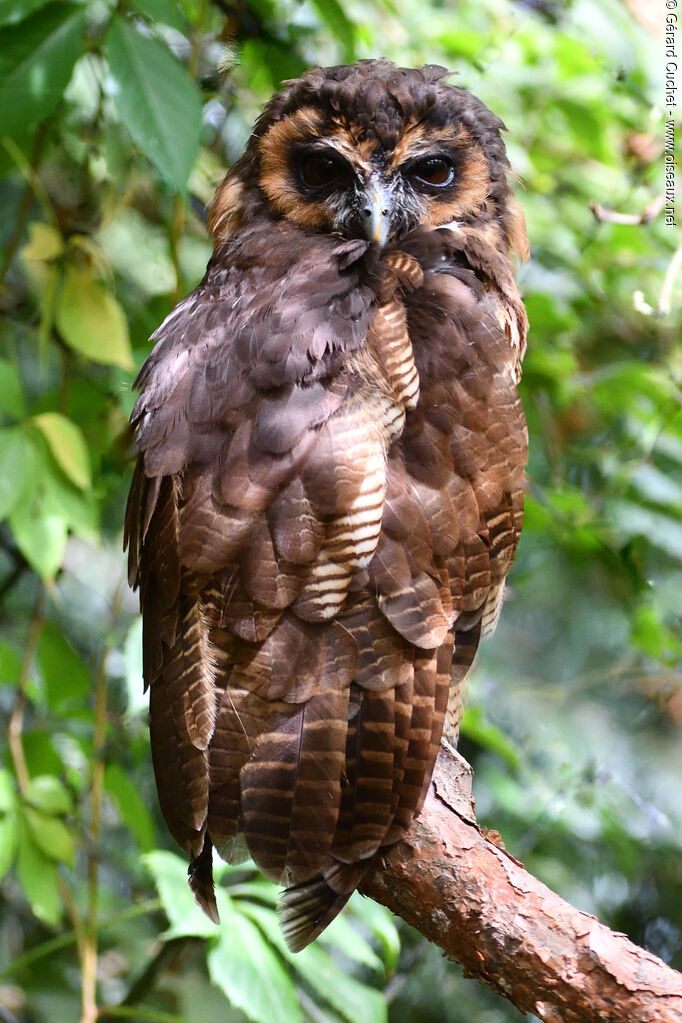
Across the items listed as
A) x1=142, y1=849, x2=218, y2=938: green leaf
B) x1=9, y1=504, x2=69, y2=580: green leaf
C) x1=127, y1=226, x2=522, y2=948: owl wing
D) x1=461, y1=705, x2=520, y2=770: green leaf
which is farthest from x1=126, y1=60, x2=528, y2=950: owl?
x1=461, y1=705, x2=520, y2=770: green leaf

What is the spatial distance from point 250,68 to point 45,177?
1.89 feet

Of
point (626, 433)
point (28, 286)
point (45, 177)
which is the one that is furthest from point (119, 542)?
point (626, 433)

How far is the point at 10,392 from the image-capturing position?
1.93m

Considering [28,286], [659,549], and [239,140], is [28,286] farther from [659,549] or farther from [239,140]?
[659,549]

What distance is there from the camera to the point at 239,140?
2.69m

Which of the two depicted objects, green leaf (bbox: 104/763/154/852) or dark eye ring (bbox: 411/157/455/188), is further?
green leaf (bbox: 104/763/154/852)

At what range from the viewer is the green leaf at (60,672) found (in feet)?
7.14

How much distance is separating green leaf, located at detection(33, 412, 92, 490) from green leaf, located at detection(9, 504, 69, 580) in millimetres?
89

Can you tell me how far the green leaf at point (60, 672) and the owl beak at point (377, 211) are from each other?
107cm

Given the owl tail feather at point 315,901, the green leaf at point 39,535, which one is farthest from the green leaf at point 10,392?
the owl tail feather at point 315,901

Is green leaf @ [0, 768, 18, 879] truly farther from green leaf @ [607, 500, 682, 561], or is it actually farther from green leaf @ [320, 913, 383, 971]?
green leaf @ [607, 500, 682, 561]

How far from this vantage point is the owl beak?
167 centimetres

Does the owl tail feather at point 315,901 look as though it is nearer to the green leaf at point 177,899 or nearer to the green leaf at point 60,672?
the green leaf at point 177,899

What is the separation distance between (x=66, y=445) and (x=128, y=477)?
517mm
